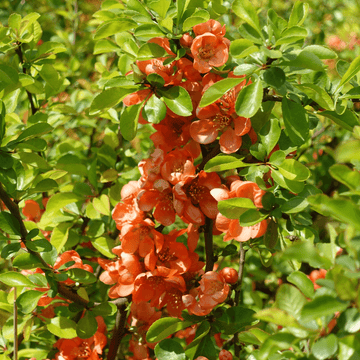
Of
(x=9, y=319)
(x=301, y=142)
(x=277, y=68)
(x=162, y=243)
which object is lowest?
(x=9, y=319)

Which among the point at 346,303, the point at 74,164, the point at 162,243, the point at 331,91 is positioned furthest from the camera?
the point at 74,164

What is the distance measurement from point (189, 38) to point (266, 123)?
0.95 ft

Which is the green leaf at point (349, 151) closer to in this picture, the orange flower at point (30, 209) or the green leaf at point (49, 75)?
the green leaf at point (49, 75)

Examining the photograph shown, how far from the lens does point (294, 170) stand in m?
0.80

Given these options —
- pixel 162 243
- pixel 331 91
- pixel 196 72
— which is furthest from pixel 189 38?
pixel 162 243

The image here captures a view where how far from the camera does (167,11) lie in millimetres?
983

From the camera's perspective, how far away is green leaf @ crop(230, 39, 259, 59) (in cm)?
77

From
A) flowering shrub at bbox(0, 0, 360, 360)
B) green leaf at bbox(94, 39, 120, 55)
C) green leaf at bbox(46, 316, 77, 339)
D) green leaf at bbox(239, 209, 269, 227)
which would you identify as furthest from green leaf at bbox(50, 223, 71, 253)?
green leaf at bbox(239, 209, 269, 227)

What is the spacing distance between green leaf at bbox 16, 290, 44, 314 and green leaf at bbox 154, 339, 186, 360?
34 cm

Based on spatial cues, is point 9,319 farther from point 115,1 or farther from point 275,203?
point 115,1

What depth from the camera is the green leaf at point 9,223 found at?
0.98m

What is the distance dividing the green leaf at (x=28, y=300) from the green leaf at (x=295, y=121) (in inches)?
29.7

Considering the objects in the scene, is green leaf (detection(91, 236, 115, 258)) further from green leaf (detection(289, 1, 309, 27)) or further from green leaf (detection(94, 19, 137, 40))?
green leaf (detection(289, 1, 309, 27))

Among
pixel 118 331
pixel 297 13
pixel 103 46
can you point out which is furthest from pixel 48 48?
pixel 118 331
